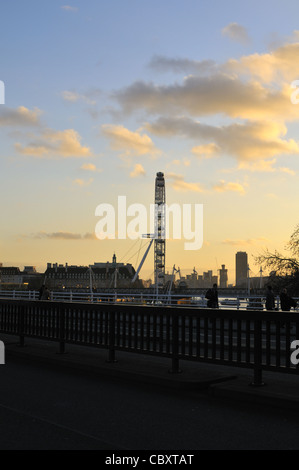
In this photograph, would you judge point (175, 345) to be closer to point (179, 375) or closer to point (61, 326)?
point (179, 375)

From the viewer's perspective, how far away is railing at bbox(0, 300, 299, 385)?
844 centimetres

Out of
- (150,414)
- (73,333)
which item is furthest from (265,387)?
(73,333)

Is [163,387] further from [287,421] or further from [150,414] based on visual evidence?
[287,421]

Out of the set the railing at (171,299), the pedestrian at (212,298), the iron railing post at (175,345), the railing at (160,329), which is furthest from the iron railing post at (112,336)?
the pedestrian at (212,298)

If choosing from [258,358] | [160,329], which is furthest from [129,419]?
[160,329]

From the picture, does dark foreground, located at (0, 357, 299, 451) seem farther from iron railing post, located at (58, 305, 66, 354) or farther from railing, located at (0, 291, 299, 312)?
railing, located at (0, 291, 299, 312)

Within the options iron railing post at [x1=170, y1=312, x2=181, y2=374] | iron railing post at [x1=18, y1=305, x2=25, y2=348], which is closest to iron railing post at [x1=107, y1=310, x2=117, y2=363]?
iron railing post at [x1=170, y1=312, x2=181, y2=374]

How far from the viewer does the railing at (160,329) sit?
27.7ft

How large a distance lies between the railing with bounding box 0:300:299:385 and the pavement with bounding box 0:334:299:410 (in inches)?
11.5

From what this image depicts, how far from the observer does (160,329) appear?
32.9 feet

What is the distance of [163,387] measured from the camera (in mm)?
9062

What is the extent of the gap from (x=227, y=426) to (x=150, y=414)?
3.55 feet

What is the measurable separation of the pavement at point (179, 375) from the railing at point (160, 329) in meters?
0.29

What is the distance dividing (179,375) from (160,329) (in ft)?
3.05
